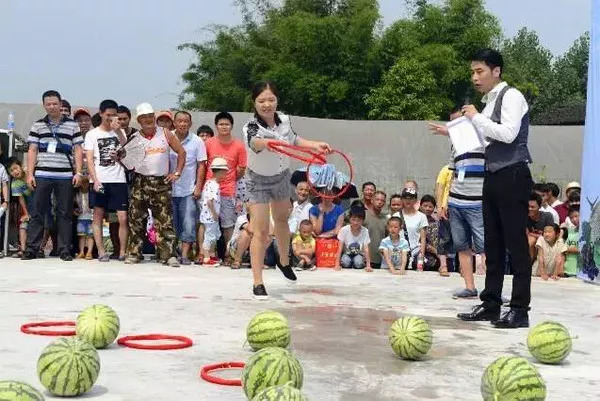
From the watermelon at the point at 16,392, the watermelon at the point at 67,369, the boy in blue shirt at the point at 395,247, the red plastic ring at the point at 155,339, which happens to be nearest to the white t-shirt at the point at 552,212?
the boy in blue shirt at the point at 395,247

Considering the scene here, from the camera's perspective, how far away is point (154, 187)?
11.3m

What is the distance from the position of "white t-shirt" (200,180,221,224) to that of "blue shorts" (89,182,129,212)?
1054mm

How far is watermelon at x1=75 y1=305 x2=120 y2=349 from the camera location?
544 centimetres

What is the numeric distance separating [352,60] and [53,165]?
27.7m

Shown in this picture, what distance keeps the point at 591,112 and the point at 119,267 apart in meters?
6.45

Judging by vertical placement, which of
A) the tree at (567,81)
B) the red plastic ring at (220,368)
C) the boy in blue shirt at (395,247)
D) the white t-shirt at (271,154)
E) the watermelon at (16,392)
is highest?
the tree at (567,81)

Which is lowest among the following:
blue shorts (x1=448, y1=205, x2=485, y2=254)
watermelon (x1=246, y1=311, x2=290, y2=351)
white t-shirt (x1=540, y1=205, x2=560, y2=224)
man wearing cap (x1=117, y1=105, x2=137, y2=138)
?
watermelon (x1=246, y1=311, x2=290, y2=351)

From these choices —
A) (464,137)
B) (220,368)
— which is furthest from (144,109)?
(220,368)

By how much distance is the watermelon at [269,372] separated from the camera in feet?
13.7

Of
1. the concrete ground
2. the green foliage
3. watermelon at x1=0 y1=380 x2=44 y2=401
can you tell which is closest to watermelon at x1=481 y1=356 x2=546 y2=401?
the concrete ground

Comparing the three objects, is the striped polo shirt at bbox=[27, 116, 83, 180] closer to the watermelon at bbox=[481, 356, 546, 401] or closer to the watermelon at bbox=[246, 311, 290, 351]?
the watermelon at bbox=[246, 311, 290, 351]

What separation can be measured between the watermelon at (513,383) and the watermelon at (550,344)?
108 centimetres

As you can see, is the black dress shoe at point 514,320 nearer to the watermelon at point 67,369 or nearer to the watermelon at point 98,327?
the watermelon at point 98,327

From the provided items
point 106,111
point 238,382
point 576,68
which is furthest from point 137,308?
point 576,68
